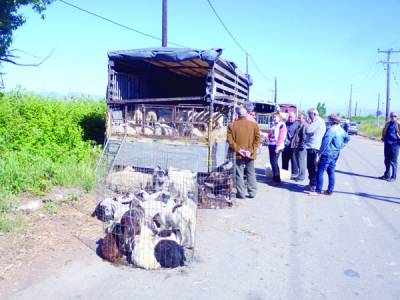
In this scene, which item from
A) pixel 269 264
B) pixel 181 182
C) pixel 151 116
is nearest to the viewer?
pixel 269 264

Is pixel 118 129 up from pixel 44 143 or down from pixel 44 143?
up

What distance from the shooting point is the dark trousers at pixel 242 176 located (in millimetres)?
7414

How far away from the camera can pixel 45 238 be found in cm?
477

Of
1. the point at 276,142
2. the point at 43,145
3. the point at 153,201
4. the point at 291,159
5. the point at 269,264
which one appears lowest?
the point at 269,264

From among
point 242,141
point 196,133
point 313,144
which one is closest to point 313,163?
point 313,144

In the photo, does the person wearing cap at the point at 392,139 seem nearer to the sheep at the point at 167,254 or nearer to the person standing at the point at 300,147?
the person standing at the point at 300,147

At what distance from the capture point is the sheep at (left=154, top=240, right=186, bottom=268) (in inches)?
165

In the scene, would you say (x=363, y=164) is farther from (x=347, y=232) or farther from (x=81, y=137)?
(x=81, y=137)

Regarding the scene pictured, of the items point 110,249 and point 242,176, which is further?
point 242,176

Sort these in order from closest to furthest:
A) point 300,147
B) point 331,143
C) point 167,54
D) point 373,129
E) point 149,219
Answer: point 149,219 < point 167,54 < point 331,143 < point 300,147 < point 373,129

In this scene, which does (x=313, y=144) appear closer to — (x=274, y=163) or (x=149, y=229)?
(x=274, y=163)

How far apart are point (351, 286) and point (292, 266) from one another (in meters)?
0.70

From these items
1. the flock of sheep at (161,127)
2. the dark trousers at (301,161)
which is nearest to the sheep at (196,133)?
the flock of sheep at (161,127)

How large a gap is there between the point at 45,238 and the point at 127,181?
2.16 metres
